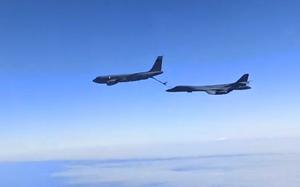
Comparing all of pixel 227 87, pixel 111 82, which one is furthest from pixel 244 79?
pixel 111 82

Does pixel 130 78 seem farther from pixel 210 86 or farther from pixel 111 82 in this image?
pixel 210 86

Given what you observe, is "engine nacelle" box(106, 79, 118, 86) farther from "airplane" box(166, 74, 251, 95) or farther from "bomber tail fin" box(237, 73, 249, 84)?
"bomber tail fin" box(237, 73, 249, 84)

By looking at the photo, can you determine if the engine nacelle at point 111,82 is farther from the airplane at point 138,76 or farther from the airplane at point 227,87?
the airplane at point 227,87

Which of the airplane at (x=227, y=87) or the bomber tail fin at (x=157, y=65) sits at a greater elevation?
the bomber tail fin at (x=157, y=65)

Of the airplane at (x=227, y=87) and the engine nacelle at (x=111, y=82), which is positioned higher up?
the engine nacelle at (x=111, y=82)

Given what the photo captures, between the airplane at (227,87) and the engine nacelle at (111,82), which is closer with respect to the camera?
the airplane at (227,87)

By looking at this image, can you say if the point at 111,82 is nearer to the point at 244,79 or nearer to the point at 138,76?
the point at 138,76

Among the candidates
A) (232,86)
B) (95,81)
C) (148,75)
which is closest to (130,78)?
(148,75)

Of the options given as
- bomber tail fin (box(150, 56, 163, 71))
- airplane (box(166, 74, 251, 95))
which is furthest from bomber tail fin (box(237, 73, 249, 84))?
bomber tail fin (box(150, 56, 163, 71))

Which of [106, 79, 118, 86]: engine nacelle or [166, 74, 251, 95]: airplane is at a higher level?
[106, 79, 118, 86]: engine nacelle

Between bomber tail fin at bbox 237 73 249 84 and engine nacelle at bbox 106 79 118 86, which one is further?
engine nacelle at bbox 106 79 118 86

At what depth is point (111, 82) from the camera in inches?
2127

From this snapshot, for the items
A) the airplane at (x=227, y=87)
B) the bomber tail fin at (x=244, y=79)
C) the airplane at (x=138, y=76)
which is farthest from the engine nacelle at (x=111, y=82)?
the bomber tail fin at (x=244, y=79)

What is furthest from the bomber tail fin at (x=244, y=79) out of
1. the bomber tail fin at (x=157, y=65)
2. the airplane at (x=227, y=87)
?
the bomber tail fin at (x=157, y=65)
